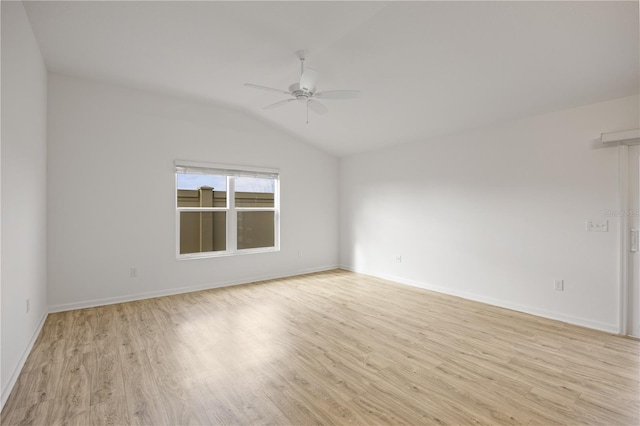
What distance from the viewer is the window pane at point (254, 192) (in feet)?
17.6

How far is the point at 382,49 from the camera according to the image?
10.3 ft

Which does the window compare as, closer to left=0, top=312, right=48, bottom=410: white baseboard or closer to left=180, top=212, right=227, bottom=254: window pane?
left=180, top=212, right=227, bottom=254: window pane

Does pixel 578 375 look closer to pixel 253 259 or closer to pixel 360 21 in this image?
pixel 360 21

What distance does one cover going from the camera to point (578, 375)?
7.66 feet

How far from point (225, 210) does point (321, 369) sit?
3475 millimetres

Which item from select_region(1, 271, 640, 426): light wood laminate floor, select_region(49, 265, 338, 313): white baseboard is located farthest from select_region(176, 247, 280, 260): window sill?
select_region(1, 271, 640, 426): light wood laminate floor

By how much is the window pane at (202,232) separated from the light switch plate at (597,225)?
16.3 feet

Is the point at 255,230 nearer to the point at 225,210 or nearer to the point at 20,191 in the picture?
the point at 225,210

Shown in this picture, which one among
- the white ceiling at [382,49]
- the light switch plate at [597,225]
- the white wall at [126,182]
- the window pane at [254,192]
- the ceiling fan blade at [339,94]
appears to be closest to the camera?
the white ceiling at [382,49]

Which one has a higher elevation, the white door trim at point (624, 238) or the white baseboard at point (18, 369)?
the white door trim at point (624, 238)

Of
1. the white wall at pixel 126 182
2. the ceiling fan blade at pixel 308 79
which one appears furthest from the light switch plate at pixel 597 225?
the white wall at pixel 126 182

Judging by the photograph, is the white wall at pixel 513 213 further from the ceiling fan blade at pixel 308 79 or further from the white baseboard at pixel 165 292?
the ceiling fan blade at pixel 308 79

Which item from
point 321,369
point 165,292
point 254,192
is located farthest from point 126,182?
point 321,369

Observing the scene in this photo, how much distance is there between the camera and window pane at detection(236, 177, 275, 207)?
17.6 ft
